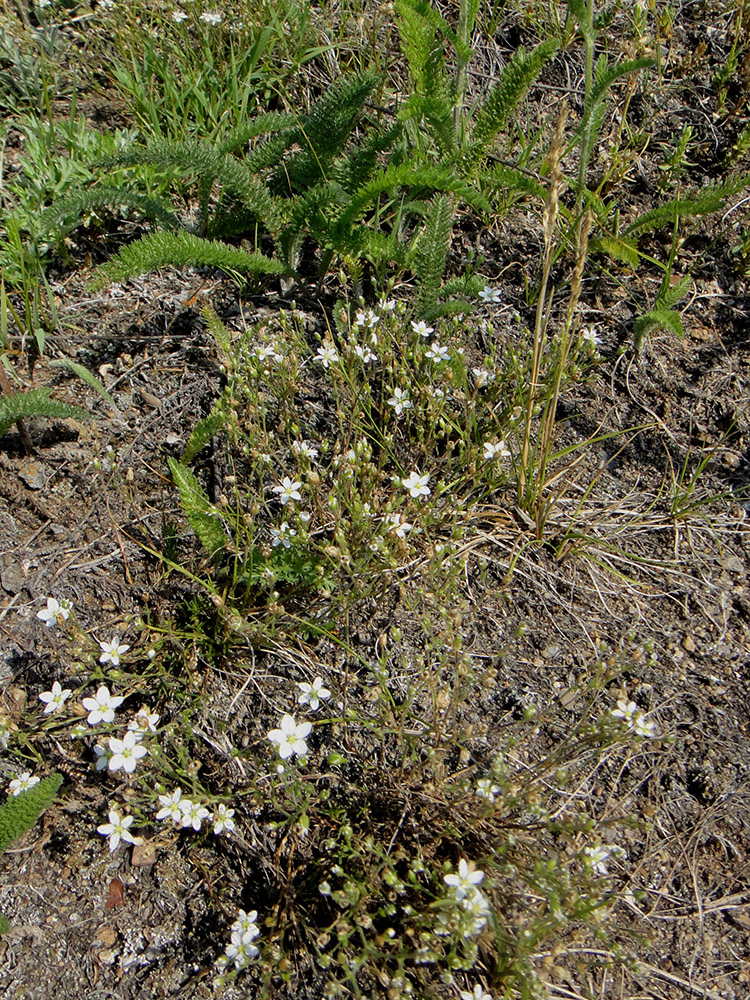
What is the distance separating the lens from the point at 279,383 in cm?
281

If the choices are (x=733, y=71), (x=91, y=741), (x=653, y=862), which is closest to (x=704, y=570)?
(x=653, y=862)

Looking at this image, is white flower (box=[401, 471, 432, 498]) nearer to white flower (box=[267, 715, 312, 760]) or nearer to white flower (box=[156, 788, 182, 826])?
white flower (box=[267, 715, 312, 760])

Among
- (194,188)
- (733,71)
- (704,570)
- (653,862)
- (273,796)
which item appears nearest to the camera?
(273,796)

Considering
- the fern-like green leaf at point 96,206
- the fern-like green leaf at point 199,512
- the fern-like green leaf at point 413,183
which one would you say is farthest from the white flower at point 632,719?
the fern-like green leaf at point 96,206

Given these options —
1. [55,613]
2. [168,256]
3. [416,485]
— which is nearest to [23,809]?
[55,613]

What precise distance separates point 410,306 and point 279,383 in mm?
817

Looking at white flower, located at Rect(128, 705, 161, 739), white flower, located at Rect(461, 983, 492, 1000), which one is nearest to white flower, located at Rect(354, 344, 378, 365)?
white flower, located at Rect(128, 705, 161, 739)

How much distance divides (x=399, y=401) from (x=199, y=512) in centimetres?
81

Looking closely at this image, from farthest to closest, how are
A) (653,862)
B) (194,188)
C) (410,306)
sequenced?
(194,188)
(410,306)
(653,862)

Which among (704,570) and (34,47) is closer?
(704,570)

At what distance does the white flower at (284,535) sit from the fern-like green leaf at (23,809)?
931 mm

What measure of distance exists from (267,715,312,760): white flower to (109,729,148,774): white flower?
359mm

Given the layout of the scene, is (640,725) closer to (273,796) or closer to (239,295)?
(273,796)

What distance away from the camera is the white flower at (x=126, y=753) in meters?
2.01
